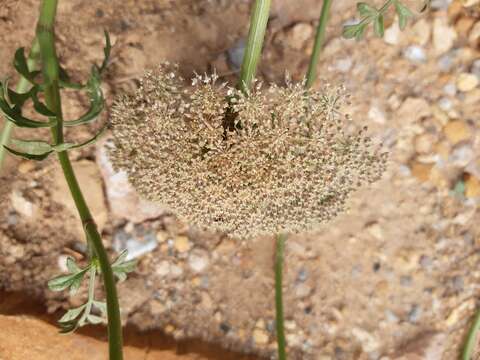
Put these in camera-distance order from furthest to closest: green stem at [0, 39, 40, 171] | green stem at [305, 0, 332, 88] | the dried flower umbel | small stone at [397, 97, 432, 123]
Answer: small stone at [397, 97, 432, 123]
green stem at [305, 0, 332, 88]
green stem at [0, 39, 40, 171]
the dried flower umbel

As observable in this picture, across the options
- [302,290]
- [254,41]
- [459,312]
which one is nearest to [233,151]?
[254,41]

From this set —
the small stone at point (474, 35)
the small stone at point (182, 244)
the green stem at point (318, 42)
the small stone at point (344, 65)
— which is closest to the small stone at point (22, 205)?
the small stone at point (182, 244)

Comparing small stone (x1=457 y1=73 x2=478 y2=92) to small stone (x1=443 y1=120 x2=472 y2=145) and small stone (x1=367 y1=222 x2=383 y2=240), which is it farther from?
small stone (x1=367 y1=222 x2=383 y2=240)

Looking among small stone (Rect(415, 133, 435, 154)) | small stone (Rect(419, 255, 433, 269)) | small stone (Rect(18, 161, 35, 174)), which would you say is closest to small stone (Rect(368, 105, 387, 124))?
small stone (Rect(415, 133, 435, 154))

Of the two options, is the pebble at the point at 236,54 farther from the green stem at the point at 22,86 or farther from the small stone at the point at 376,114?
the green stem at the point at 22,86

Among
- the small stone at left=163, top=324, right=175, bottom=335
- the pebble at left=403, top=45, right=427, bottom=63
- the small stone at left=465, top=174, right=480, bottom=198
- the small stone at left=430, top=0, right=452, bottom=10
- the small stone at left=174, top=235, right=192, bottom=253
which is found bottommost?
the small stone at left=163, top=324, right=175, bottom=335

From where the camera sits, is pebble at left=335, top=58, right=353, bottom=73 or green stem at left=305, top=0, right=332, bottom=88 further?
pebble at left=335, top=58, right=353, bottom=73

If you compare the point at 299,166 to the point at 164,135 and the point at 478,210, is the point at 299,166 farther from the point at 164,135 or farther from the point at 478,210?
the point at 478,210
